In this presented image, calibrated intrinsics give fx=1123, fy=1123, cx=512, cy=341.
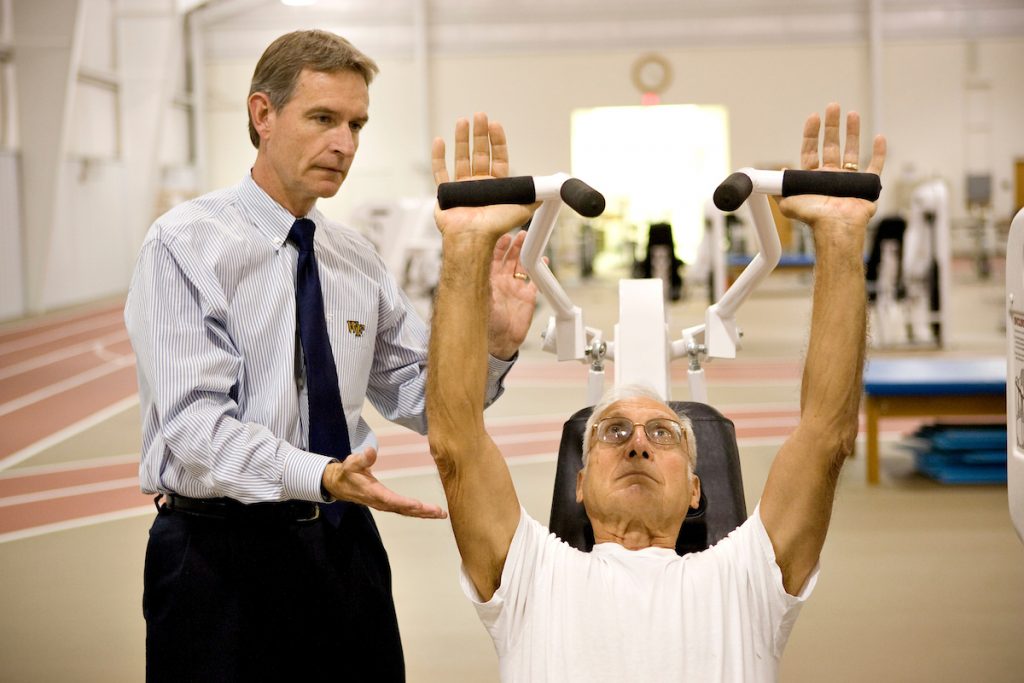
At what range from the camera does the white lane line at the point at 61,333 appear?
1016 centimetres

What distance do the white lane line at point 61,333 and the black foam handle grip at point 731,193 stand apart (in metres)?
9.35

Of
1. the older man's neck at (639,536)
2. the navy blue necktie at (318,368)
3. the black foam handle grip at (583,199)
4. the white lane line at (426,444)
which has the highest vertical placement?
the black foam handle grip at (583,199)

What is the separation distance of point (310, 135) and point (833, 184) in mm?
861

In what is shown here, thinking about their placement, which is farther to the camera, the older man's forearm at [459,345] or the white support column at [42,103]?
the white support column at [42,103]

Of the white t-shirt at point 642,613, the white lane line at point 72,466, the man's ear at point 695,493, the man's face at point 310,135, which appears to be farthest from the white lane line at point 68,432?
the white t-shirt at point 642,613

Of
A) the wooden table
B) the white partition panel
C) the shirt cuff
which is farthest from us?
the white partition panel

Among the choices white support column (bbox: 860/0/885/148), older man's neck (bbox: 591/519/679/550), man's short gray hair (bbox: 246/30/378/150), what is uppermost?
white support column (bbox: 860/0/885/148)

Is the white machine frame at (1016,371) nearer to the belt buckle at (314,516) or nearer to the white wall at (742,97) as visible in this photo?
the belt buckle at (314,516)

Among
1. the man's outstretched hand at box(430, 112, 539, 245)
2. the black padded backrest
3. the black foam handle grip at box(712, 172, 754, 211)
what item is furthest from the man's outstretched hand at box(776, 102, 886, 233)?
the black padded backrest

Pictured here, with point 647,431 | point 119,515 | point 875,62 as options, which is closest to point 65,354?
point 119,515

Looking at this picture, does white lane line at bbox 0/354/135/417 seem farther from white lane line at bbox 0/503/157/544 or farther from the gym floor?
white lane line at bbox 0/503/157/544

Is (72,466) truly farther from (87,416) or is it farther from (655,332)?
(655,332)

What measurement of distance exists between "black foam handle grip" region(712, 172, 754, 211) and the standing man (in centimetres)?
68

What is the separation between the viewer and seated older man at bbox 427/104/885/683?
1713 millimetres
